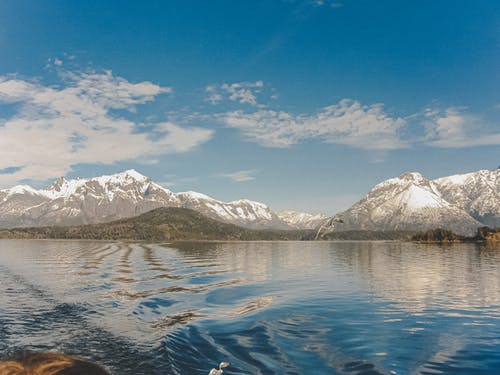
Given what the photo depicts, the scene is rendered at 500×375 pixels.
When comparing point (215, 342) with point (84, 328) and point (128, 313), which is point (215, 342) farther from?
point (128, 313)

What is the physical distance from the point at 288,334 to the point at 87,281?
31.9m

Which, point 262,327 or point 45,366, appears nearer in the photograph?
point 45,366

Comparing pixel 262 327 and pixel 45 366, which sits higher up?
pixel 45 366

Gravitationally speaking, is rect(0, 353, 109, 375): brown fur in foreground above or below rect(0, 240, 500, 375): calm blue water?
above

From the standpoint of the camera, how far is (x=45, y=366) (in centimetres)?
480

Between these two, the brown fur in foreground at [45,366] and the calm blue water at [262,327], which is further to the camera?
the calm blue water at [262,327]

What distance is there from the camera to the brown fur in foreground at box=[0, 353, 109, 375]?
4625 mm

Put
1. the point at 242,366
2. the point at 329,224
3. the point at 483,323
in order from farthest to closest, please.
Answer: the point at 329,224, the point at 483,323, the point at 242,366

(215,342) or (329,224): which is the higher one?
(329,224)

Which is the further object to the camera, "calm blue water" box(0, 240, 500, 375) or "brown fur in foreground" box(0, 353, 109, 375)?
"calm blue water" box(0, 240, 500, 375)

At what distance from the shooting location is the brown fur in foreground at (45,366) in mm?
4625

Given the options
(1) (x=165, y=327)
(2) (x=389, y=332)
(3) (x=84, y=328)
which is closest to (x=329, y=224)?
(2) (x=389, y=332)

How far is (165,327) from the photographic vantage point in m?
22.5

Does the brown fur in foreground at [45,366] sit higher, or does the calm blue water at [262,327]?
the brown fur in foreground at [45,366]
